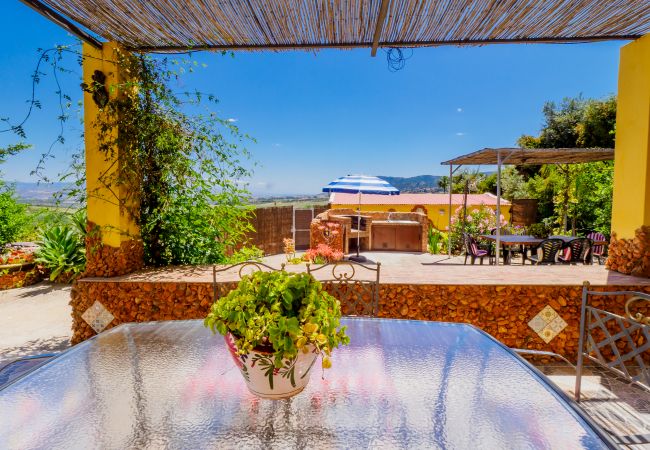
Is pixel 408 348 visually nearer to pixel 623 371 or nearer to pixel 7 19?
pixel 623 371

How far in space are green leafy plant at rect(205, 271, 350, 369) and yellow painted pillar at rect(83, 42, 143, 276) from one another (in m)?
2.96

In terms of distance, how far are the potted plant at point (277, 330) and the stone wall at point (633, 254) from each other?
385 centimetres

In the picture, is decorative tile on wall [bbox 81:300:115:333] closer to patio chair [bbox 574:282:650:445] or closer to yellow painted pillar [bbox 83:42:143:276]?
yellow painted pillar [bbox 83:42:143:276]

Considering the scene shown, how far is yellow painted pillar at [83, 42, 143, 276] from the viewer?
139 inches

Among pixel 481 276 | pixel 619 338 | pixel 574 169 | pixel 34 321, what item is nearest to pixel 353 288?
pixel 619 338

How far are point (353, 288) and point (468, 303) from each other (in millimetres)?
1405

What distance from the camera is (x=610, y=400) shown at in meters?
2.71

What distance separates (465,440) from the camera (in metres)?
1.08

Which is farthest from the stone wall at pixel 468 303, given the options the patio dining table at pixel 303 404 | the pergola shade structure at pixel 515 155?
the pergola shade structure at pixel 515 155

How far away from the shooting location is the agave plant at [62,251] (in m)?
6.30

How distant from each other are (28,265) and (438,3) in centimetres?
768

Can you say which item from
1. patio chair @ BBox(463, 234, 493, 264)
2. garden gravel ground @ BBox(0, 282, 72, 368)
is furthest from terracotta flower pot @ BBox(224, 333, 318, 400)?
patio chair @ BBox(463, 234, 493, 264)

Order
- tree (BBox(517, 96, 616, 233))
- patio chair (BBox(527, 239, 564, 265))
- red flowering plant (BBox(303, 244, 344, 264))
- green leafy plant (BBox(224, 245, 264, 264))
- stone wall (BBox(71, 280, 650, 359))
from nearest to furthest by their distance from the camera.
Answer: stone wall (BBox(71, 280, 650, 359)), green leafy plant (BBox(224, 245, 264, 264)), patio chair (BBox(527, 239, 564, 265)), red flowering plant (BBox(303, 244, 344, 264)), tree (BBox(517, 96, 616, 233))

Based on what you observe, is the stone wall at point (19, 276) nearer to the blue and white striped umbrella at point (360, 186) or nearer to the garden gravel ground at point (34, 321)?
the garden gravel ground at point (34, 321)
